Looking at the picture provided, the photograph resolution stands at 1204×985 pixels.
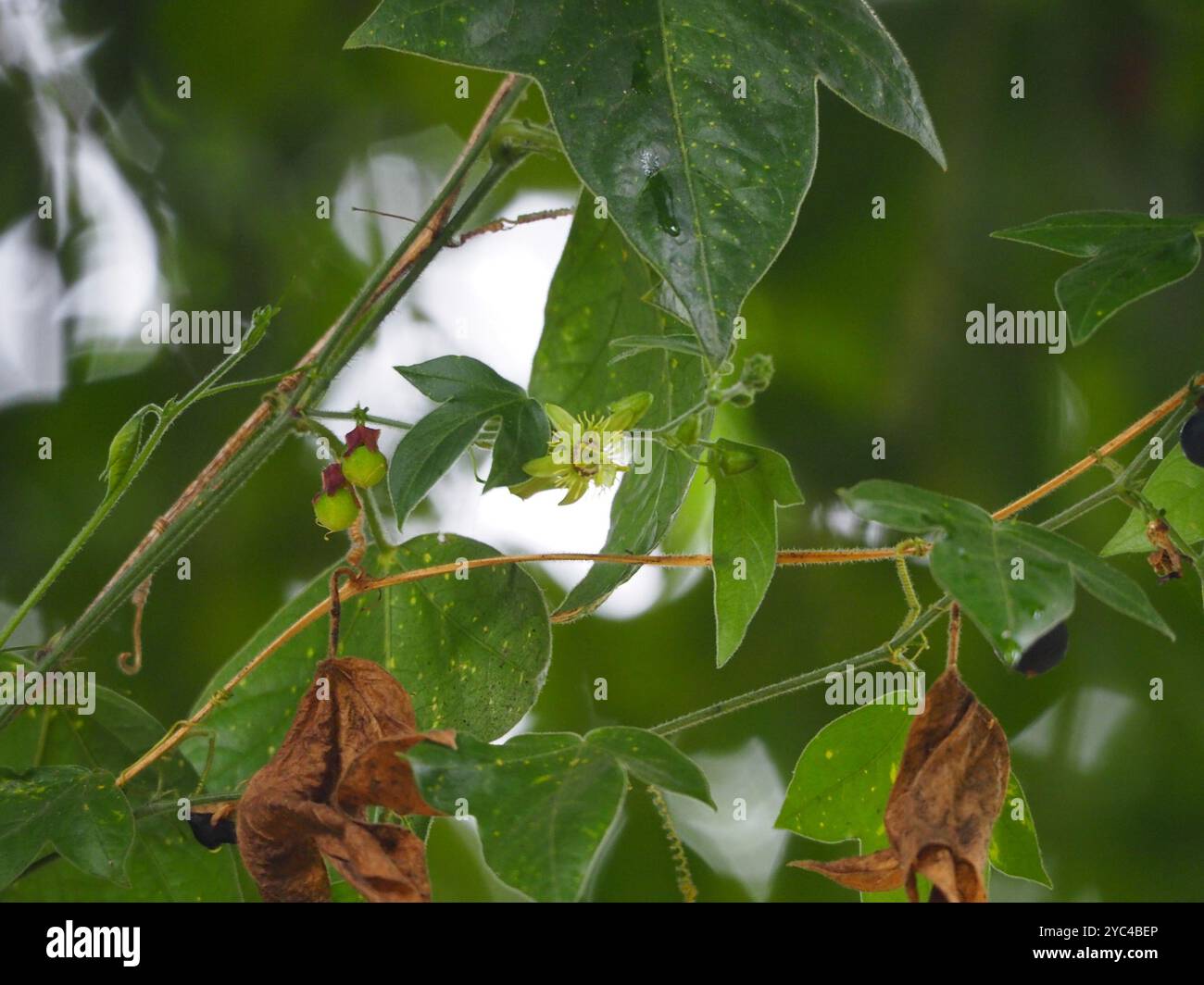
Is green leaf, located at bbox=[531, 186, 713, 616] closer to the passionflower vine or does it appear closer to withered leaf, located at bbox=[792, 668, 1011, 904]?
the passionflower vine

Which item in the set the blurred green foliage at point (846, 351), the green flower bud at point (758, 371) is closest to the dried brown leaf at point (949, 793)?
the green flower bud at point (758, 371)

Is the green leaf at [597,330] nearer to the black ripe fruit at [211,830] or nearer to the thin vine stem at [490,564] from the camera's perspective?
the thin vine stem at [490,564]

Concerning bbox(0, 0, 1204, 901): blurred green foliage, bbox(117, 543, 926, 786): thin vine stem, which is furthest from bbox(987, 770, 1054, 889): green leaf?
bbox(0, 0, 1204, 901): blurred green foliage

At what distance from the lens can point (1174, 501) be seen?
1.52 feet

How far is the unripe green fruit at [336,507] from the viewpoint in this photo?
1.46 feet

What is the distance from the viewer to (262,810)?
15.4 inches

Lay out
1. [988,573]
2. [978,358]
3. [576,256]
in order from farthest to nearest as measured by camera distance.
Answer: [978,358] < [576,256] < [988,573]

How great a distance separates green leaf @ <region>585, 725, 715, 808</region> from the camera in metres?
0.35

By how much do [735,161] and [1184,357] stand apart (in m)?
0.81

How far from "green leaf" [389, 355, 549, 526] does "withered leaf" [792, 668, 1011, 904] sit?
16 cm

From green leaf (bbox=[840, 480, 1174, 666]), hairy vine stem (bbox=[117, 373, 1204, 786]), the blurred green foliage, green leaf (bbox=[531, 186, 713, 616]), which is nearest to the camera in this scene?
green leaf (bbox=[840, 480, 1174, 666])
